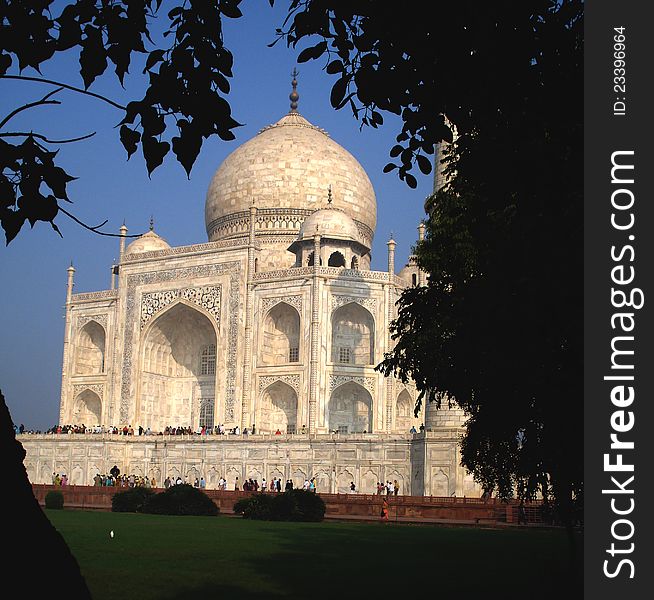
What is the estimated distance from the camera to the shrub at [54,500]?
23.8m

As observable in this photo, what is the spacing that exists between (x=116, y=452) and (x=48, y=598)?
1223 inches

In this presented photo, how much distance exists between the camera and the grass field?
8930 millimetres

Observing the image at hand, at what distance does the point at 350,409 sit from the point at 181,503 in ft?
44.5

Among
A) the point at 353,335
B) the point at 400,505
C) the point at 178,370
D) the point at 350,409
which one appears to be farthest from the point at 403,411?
the point at 400,505

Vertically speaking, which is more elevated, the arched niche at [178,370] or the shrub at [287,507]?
the arched niche at [178,370]

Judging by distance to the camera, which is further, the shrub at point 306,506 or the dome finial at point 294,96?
the dome finial at point 294,96

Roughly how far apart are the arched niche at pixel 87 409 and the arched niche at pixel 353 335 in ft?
38.5

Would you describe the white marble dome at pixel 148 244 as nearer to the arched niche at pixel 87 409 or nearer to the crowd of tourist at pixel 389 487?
the arched niche at pixel 87 409

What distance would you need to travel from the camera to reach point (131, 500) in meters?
23.1

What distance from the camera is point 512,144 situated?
6598 mm

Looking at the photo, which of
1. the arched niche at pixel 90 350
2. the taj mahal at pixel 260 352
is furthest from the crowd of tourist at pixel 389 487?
the arched niche at pixel 90 350

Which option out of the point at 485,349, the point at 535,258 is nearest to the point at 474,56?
the point at 535,258

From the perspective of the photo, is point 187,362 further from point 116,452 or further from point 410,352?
point 410,352

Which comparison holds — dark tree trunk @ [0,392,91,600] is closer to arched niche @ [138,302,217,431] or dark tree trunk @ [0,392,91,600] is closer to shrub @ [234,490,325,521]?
shrub @ [234,490,325,521]
